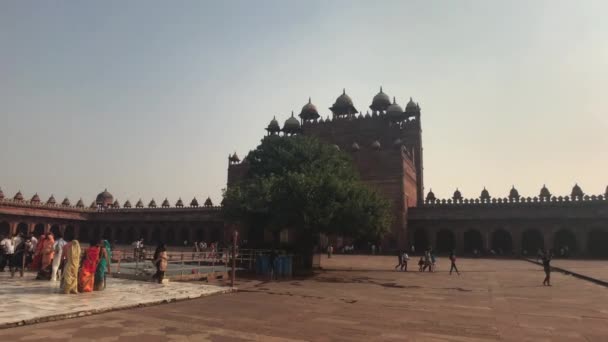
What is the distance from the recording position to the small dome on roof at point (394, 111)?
155ft

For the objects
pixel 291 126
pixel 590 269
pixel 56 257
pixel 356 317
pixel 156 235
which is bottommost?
pixel 590 269

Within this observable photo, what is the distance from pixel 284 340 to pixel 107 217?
5102 cm

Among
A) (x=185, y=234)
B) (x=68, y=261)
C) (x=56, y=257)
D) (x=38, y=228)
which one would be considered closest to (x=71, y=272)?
(x=68, y=261)

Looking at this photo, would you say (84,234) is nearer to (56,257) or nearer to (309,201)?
(309,201)

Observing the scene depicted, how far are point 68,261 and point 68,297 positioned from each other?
1.07 meters

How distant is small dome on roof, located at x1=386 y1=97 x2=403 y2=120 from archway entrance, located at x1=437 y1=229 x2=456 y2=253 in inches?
561

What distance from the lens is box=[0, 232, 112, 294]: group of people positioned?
10352mm

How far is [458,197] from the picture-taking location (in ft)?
131

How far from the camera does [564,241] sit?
36656 millimetres

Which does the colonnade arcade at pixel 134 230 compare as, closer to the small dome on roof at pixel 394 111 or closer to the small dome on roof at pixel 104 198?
the small dome on roof at pixel 104 198

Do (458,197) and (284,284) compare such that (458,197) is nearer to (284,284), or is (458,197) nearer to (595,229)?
(595,229)

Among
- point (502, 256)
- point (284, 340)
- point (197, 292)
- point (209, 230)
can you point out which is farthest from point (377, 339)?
point (209, 230)

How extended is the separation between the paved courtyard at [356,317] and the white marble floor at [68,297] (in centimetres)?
32

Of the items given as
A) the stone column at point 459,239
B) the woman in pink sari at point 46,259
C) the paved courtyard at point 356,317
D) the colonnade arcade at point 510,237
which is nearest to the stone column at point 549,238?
the colonnade arcade at point 510,237
